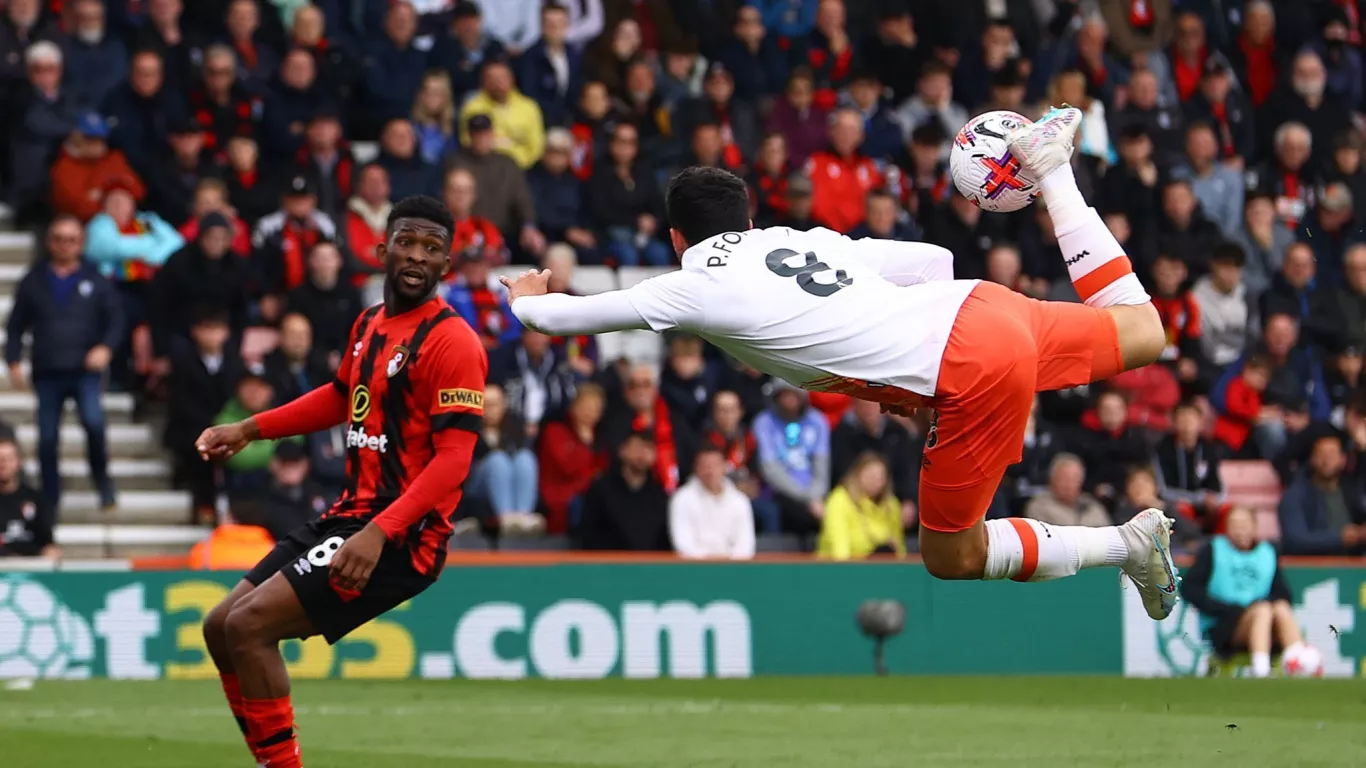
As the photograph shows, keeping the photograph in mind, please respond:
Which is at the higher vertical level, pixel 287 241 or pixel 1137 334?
pixel 287 241

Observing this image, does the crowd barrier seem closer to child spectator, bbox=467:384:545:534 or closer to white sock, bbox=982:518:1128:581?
child spectator, bbox=467:384:545:534

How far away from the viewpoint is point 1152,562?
8734 mm

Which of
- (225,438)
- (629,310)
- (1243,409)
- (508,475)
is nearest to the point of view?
(629,310)

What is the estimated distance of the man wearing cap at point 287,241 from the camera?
16844mm

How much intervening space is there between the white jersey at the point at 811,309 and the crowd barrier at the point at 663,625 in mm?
7559

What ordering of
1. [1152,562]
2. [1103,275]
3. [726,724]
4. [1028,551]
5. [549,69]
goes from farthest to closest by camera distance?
[549,69]
[726,724]
[1152,562]
[1028,551]
[1103,275]

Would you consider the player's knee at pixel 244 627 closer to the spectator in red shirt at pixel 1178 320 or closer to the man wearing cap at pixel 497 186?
the man wearing cap at pixel 497 186

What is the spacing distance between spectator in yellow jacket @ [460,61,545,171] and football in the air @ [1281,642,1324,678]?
742 cm

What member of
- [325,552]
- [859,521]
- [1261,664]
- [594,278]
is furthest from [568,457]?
[325,552]

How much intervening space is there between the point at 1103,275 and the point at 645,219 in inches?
399

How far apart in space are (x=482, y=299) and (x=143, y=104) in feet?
10.8

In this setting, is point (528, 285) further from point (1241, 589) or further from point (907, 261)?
point (1241, 589)

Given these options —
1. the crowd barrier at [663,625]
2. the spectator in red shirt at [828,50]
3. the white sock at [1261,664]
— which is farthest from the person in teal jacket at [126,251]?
the white sock at [1261,664]

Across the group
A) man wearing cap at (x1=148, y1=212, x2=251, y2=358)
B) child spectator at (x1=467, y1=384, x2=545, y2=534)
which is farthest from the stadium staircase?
child spectator at (x1=467, y1=384, x2=545, y2=534)
